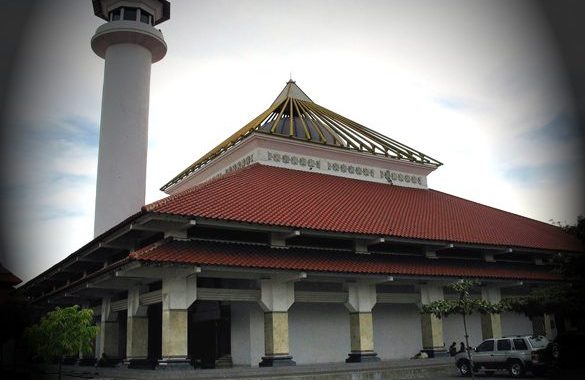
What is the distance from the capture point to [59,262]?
99.3 feet

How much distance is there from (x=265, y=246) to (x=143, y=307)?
575cm

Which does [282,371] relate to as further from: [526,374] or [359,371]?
[526,374]

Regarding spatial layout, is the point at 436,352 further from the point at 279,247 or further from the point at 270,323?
the point at 279,247

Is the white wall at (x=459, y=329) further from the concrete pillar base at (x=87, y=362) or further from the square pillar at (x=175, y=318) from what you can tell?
the concrete pillar base at (x=87, y=362)

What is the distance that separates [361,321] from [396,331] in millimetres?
4528

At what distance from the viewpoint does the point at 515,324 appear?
31.1 metres

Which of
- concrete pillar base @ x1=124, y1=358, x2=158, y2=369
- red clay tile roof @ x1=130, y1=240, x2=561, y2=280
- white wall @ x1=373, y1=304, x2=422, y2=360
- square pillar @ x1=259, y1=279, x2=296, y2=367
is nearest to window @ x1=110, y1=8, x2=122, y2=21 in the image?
red clay tile roof @ x1=130, y1=240, x2=561, y2=280

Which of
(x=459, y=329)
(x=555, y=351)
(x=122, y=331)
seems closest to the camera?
(x=555, y=351)

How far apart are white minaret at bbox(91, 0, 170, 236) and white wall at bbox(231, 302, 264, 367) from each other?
37.4ft

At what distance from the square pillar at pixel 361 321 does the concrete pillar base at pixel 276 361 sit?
3.48m

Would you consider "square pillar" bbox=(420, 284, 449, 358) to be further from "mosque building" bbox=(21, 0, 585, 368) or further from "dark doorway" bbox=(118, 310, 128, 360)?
"dark doorway" bbox=(118, 310, 128, 360)

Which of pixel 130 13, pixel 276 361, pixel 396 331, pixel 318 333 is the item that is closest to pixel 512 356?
pixel 396 331

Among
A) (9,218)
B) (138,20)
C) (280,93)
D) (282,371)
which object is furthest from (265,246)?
(138,20)

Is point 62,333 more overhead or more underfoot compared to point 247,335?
more overhead
